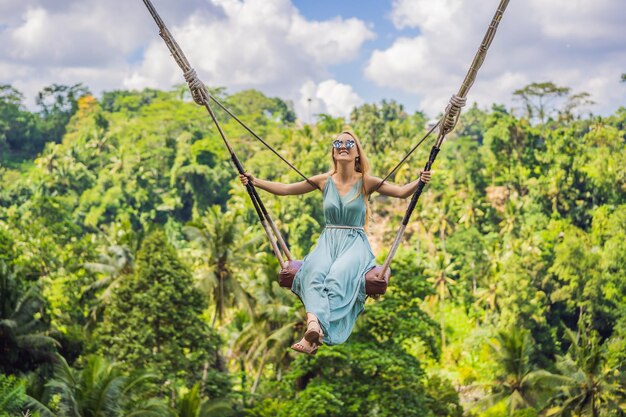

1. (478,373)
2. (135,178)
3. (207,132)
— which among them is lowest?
(478,373)

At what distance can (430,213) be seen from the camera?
45.6 m

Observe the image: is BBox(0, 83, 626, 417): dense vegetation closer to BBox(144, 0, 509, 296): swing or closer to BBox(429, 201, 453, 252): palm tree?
BBox(429, 201, 453, 252): palm tree

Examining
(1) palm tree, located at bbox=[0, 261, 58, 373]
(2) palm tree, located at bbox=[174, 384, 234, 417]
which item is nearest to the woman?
(2) palm tree, located at bbox=[174, 384, 234, 417]

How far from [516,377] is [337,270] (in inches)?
858

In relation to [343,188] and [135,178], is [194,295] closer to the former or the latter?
[343,188]

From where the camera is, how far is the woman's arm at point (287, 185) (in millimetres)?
5715

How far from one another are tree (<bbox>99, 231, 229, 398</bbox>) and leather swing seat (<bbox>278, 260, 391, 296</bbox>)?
1565cm

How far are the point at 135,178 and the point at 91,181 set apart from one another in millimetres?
3129

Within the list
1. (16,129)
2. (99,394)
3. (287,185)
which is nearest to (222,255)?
(99,394)

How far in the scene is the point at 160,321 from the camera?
21672 mm

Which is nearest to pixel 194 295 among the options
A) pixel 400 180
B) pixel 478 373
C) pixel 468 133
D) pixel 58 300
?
pixel 58 300

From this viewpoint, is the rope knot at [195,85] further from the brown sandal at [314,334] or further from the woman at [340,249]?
the brown sandal at [314,334]

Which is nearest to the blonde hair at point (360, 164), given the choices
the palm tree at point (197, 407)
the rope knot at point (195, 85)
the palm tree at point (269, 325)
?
the rope knot at point (195, 85)

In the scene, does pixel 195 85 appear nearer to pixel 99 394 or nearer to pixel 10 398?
pixel 10 398
